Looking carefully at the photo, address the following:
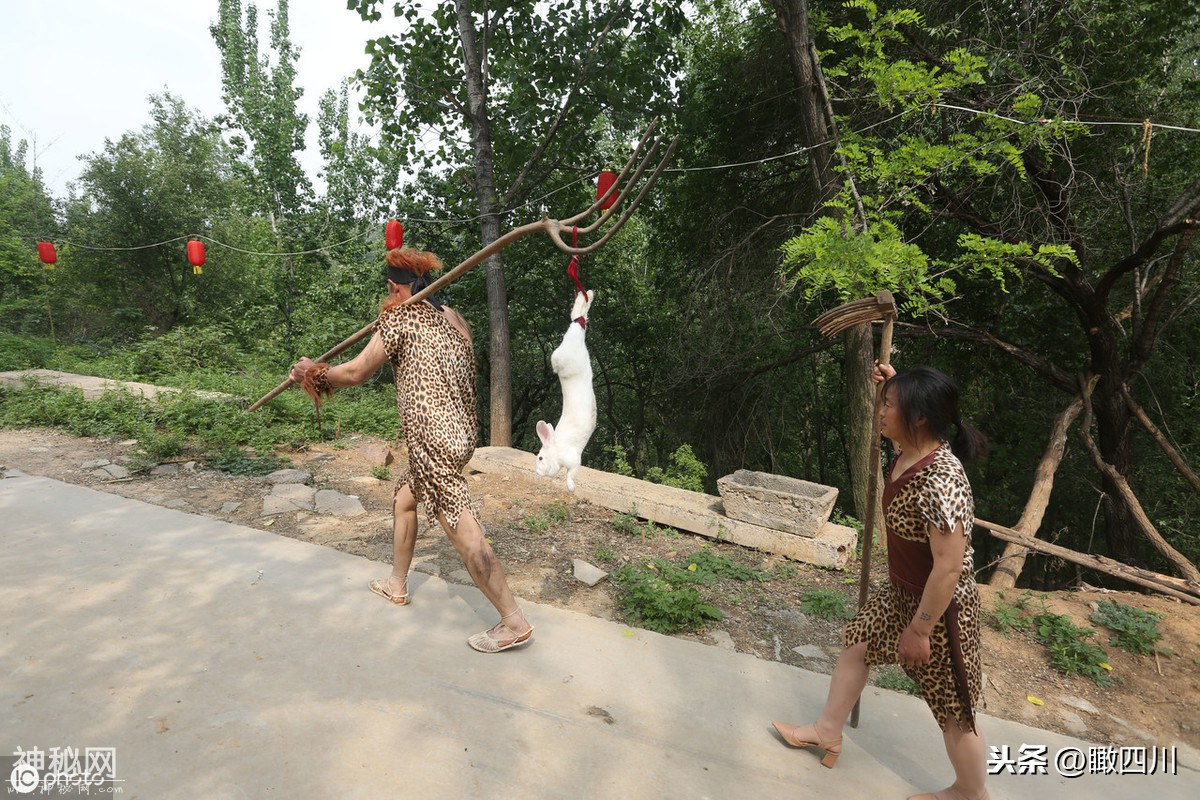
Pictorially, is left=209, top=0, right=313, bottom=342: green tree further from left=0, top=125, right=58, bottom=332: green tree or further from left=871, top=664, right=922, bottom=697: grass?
left=871, top=664, right=922, bottom=697: grass

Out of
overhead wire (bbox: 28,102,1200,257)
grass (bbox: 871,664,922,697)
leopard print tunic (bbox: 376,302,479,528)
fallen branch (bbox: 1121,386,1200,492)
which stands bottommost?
grass (bbox: 871,664,922,697)

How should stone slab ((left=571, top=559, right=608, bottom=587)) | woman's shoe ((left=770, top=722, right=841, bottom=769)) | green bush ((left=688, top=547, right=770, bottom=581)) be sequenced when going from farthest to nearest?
1. green bush ((left=688, top=547, right=770, bottom=581))
2. stone slab ((left=571, top=559, right=608, bottom=587))
3. woman's shoe ((left=770, top=722, right=841, bottom=769))

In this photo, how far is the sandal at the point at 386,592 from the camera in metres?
3.45

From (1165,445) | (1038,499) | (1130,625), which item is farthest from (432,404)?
(1165,445)

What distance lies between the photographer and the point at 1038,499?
615 centimetres

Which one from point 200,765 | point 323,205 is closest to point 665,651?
point 200,765

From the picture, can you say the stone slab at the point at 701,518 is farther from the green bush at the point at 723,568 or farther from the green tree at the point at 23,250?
the green tree at the point at 23,250

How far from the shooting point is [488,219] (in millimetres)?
7746

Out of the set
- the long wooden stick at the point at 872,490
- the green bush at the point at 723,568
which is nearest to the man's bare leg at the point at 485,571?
the long wooden stick at the point at 872,490

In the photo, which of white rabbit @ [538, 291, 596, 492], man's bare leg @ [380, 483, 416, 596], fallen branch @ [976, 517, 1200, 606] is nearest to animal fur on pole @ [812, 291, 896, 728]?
white rabbit @ [538, 291, 596, 492]

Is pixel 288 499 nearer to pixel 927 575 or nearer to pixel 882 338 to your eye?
pixel 882 338

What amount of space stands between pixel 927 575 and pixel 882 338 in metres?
1.00

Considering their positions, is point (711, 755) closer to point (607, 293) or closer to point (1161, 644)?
point (1161, 644)

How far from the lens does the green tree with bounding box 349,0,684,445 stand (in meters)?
7.72
